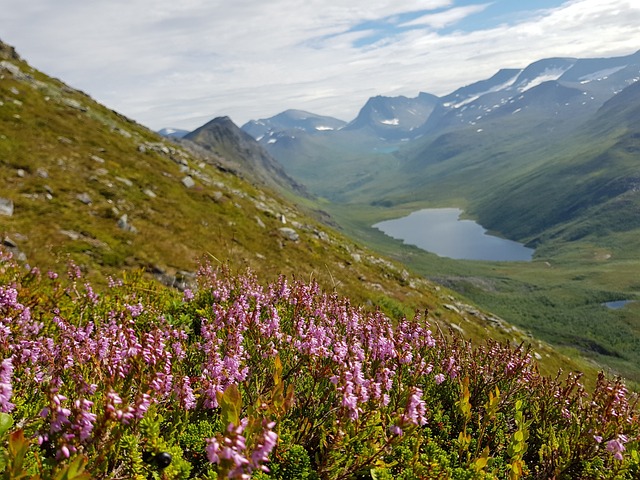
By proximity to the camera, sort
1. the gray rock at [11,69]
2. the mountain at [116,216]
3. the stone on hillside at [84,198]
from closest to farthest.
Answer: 1. the mountain at [116,216]
2. the stone on hillside at [84,198]
3. the gray rock at [11,69]

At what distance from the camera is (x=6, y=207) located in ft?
53.2

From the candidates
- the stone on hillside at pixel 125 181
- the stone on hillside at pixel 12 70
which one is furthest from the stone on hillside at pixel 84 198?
the stone on hillside at pixel 12 70

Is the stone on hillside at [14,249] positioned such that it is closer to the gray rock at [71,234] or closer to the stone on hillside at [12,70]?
the gray rock at [71,234]

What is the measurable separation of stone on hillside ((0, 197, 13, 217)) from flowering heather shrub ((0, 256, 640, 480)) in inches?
438

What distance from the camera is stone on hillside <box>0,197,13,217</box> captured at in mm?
15967

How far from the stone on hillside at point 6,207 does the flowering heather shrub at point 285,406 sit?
36.5 ft

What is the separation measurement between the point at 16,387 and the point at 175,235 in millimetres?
17042

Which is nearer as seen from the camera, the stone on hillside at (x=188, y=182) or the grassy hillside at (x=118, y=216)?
the grassy hillside at (x=118, y=216)

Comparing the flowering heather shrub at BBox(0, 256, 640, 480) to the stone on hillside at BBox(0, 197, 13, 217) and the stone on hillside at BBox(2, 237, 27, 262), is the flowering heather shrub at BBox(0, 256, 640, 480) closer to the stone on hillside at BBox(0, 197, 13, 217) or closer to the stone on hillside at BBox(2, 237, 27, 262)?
the stone on hillside at BBox(2, 237, 27, 262)

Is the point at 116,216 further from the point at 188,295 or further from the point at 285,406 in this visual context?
the point at 285,406

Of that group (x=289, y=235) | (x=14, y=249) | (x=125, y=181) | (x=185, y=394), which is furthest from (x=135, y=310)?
(x=289, y=235)

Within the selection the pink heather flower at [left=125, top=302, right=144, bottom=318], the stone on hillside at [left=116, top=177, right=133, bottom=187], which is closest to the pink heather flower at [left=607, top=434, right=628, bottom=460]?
the pink heather flower at [left=125, top=302, right=144, bottom=318]

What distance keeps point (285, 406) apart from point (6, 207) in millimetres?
17534

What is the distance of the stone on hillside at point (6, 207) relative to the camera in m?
16.0
